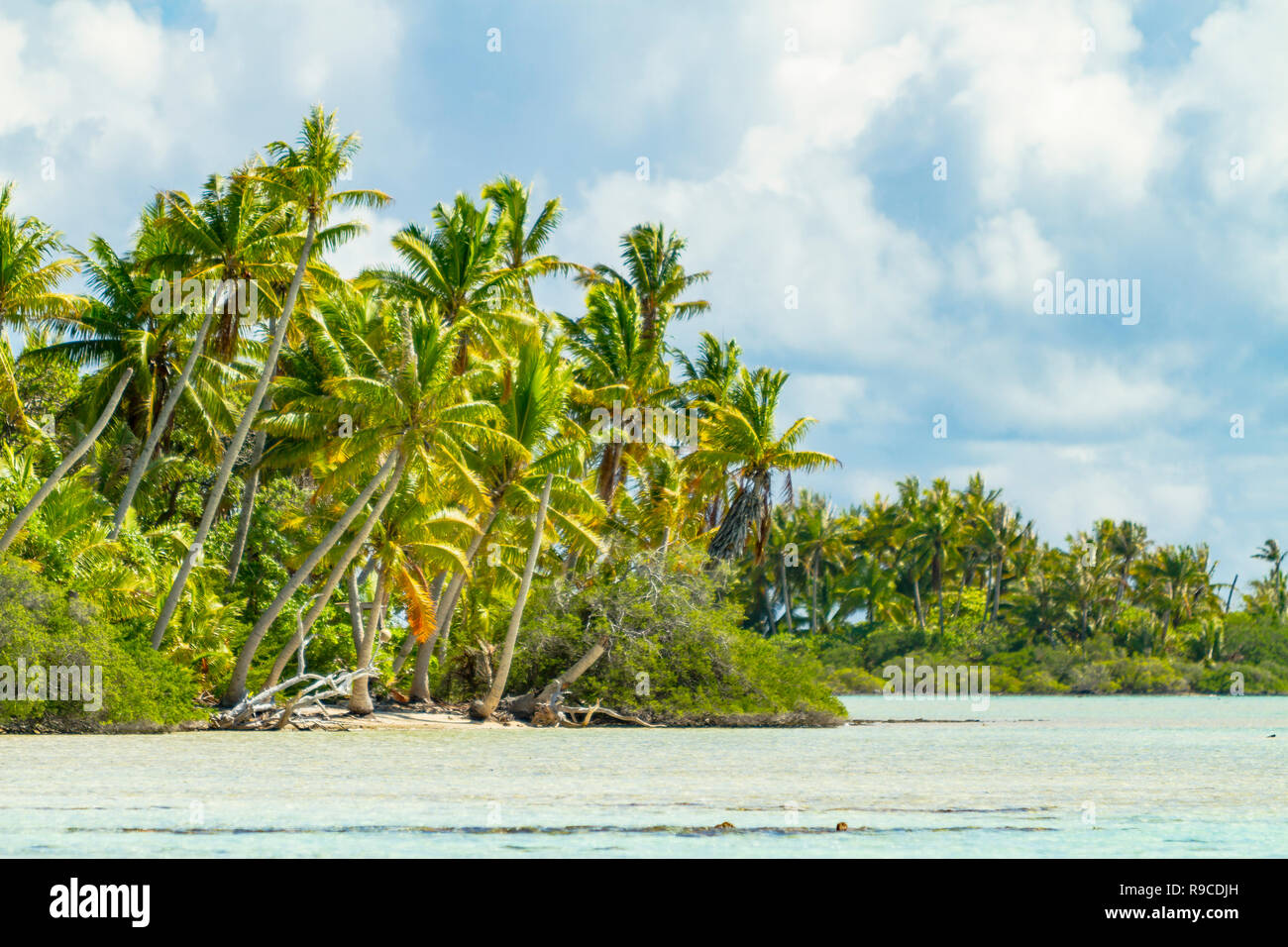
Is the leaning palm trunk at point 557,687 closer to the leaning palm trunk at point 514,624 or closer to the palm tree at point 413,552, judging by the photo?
the leaning palm trunk at point 514,624

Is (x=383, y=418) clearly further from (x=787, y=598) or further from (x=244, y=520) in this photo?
(x=787, y=598)

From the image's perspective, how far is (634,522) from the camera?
1383 inches

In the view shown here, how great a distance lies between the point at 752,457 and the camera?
34969 millimetres

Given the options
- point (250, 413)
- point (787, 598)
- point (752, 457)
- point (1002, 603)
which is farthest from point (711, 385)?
point (1002, 603)

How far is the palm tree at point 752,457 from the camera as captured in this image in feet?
115

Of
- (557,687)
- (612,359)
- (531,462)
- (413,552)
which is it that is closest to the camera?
(413,552)

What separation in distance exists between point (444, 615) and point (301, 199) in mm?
10584

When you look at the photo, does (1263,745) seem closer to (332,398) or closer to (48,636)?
(332,398)

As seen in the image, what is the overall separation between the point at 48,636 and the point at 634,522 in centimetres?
1668

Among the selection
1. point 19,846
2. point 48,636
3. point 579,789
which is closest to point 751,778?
point 579,789

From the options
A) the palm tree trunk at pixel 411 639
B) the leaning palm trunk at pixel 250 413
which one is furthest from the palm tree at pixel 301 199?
the palm tree trunk at pixel 411 639

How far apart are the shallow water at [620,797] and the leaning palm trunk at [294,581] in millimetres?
2402

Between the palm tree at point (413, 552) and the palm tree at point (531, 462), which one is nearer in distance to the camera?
the palm tree at point (413, 552)

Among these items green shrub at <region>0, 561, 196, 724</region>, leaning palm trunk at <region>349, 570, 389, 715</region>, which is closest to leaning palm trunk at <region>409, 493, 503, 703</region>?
leaning palm trunk at <region>349, 570, 389, 715</region>
